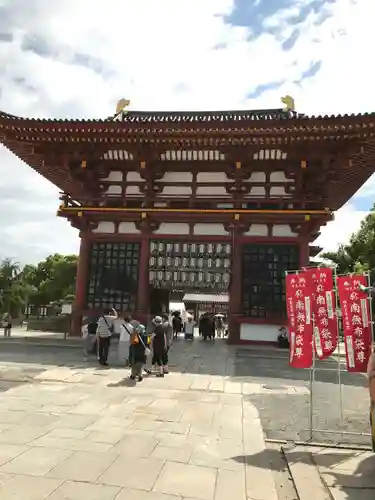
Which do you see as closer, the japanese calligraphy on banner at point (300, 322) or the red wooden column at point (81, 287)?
the japanese calligraphy on banner at point (300, 322)

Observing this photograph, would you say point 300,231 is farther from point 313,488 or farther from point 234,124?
point 313,488

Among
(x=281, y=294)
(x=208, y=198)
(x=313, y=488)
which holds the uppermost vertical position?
(x=208, y=198)

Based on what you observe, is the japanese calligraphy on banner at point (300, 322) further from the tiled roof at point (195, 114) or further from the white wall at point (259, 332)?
the tiled roof at point (195, 114)

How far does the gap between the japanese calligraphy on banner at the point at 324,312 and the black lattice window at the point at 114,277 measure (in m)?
11.7

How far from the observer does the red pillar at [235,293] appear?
17047 mm

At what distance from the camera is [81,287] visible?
1797 centimetres

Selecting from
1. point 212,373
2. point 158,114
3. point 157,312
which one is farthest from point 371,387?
point 158,114

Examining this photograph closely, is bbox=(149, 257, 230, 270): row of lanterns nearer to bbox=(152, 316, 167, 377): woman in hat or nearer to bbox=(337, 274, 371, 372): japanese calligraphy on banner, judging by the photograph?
bbox=(152, 316, 167, 377): woman in hat

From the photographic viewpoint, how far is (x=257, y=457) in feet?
17.3

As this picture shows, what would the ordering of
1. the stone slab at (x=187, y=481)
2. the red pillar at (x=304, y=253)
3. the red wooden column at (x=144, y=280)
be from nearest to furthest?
the stone slab at (x=187, y=481) < the red pillar at (x=304, y=253) < the red wooden column at (x=144, y=280)

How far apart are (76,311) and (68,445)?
1292 centimetres

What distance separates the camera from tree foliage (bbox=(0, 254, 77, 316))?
128 feet

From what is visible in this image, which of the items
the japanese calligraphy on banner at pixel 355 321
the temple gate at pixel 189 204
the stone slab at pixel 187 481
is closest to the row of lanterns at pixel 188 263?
the temple gate at pixel 189 204

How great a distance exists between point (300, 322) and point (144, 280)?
11.3 m
